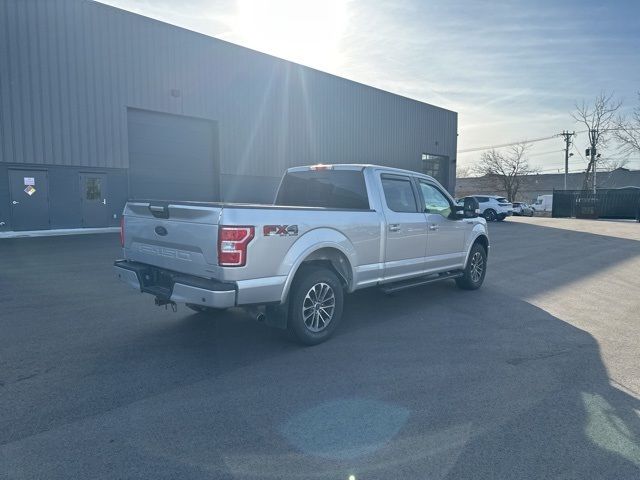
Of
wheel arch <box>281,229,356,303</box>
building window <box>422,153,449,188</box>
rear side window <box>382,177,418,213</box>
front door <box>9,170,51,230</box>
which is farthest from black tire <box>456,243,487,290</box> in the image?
building window <box>422,153,449,188</box>

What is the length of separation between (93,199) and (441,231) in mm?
16220

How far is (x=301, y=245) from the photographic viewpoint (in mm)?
4648

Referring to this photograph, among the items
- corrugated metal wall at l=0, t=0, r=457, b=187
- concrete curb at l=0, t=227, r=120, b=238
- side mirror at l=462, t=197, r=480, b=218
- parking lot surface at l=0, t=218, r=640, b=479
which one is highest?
corrugated metal wall at l=0, t=0, r=457, b=187

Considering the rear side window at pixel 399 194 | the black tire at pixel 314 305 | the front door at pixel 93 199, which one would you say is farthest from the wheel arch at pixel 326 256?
the front door at pixel 93 199

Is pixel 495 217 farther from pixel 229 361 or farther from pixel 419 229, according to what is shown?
pixel 229 361

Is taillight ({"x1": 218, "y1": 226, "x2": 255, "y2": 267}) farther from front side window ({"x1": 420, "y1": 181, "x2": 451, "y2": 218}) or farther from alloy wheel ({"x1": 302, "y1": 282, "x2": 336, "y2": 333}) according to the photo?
front side window ({"x1": 420, "y1": 181, "x2": 451, "y2": 218})

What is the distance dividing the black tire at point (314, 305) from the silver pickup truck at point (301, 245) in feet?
0.04

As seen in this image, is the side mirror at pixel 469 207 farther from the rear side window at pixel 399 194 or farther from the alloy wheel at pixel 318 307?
the alloy wheel at pixel 318 307

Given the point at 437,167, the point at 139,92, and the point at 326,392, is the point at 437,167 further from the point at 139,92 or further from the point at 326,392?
the point at 326,392

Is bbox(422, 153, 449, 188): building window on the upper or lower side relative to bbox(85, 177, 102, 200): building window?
upper

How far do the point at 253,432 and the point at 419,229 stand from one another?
405 cm

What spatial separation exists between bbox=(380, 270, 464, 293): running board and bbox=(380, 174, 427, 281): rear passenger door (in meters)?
0.12

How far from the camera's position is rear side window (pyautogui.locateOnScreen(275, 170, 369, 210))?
588 centimetres

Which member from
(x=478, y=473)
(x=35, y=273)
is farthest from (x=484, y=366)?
(x=35, y=273)
